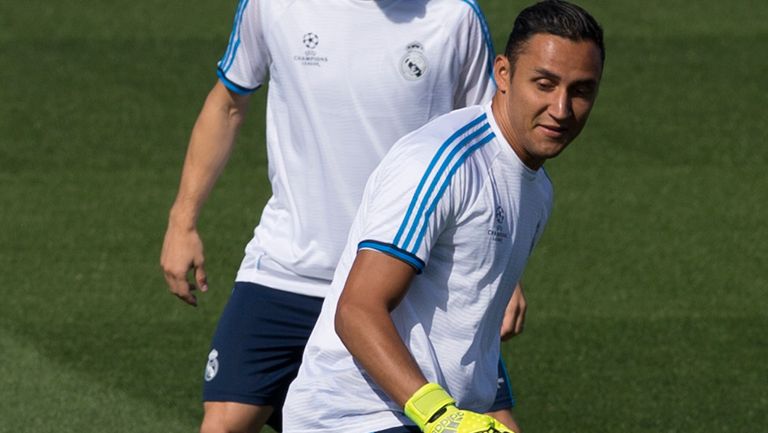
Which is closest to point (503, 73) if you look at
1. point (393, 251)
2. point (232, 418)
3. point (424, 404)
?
point (393, 251)

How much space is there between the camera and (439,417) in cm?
402

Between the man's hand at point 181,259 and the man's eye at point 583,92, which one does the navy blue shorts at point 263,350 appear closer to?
the man's hand at point 181,259

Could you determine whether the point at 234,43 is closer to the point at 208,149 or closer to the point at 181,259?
the point at 208,149

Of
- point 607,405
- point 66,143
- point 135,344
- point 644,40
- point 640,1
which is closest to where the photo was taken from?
point 607,405

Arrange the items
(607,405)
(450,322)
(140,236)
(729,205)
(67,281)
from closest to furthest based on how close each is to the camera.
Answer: (450,322), (607,405), (67,281), (140,236), (729,205)

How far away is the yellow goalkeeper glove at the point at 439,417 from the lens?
13.1ft

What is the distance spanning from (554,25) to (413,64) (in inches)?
64.3

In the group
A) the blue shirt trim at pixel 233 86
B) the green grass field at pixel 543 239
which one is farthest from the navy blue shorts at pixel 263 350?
the green grass field at pixel 543 239

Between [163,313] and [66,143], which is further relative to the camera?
[66,143]

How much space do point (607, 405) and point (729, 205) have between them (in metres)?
4.34

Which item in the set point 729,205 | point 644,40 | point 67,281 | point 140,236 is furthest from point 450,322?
point 644,40

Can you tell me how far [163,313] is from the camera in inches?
389

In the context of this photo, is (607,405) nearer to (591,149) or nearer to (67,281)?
(67,281)

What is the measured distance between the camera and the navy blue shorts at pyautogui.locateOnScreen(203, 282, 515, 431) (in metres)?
6.03
